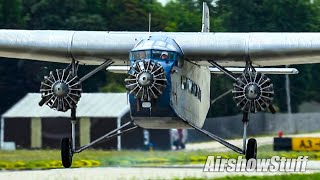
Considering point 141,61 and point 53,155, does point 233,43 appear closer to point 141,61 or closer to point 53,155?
point 141,61

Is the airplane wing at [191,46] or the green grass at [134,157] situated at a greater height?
the airplane wing at [191,46]

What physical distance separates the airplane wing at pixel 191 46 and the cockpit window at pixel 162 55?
134cm

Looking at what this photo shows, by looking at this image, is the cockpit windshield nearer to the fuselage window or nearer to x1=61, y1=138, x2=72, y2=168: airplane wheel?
the fuselage window

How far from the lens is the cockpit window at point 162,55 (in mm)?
27594

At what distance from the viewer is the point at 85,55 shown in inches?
1192

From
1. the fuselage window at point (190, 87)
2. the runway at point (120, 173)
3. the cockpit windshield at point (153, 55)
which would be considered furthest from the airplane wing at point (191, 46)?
the runway at point (120, 173)

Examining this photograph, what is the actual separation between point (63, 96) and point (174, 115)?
3.25 metres

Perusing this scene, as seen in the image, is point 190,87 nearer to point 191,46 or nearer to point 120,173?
point 191,46

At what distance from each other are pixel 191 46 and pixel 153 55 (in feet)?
7.29

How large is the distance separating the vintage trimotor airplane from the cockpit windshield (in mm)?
27

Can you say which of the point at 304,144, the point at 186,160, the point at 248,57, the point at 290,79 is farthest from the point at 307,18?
the point at 248,57

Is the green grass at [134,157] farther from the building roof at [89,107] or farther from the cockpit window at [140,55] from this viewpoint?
the building roof at [89,107]

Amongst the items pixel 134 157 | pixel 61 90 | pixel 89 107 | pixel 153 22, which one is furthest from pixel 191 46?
pixel 153 22

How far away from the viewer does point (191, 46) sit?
29.5 meters
